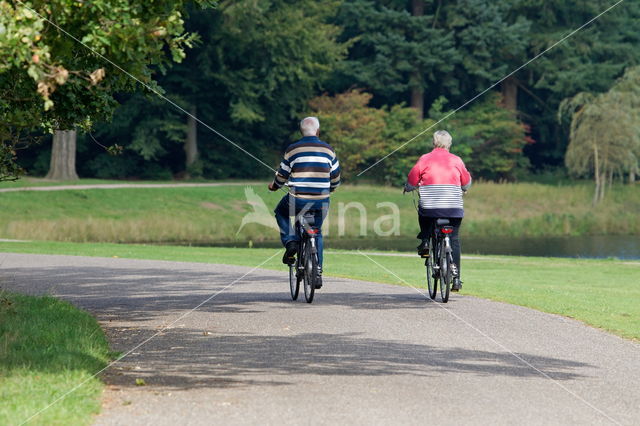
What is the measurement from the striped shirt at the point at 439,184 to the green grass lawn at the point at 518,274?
5.47ft

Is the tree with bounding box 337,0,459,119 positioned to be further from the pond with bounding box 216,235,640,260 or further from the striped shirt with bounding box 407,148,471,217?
the striped shirt with bounding box 407,148,471,217

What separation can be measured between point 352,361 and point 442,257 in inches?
187

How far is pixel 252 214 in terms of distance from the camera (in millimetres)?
44406

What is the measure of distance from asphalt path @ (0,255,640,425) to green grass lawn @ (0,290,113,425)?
0.20 meters

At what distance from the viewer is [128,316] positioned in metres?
12.4

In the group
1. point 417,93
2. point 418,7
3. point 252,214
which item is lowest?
point 252,214

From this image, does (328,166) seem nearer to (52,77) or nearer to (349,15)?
(52,77)

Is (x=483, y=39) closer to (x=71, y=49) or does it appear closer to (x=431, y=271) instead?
(x=431, y=271)

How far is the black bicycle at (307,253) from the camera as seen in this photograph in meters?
13.4

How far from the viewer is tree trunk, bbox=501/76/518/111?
65.9 metres

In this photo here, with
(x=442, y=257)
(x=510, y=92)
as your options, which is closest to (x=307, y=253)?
(x=442, y=257)

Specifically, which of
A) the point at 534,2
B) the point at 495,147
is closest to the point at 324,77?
the point at 495,147

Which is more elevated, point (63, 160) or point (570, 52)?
point (570, 52)

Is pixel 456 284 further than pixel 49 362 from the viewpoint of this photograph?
Yes
